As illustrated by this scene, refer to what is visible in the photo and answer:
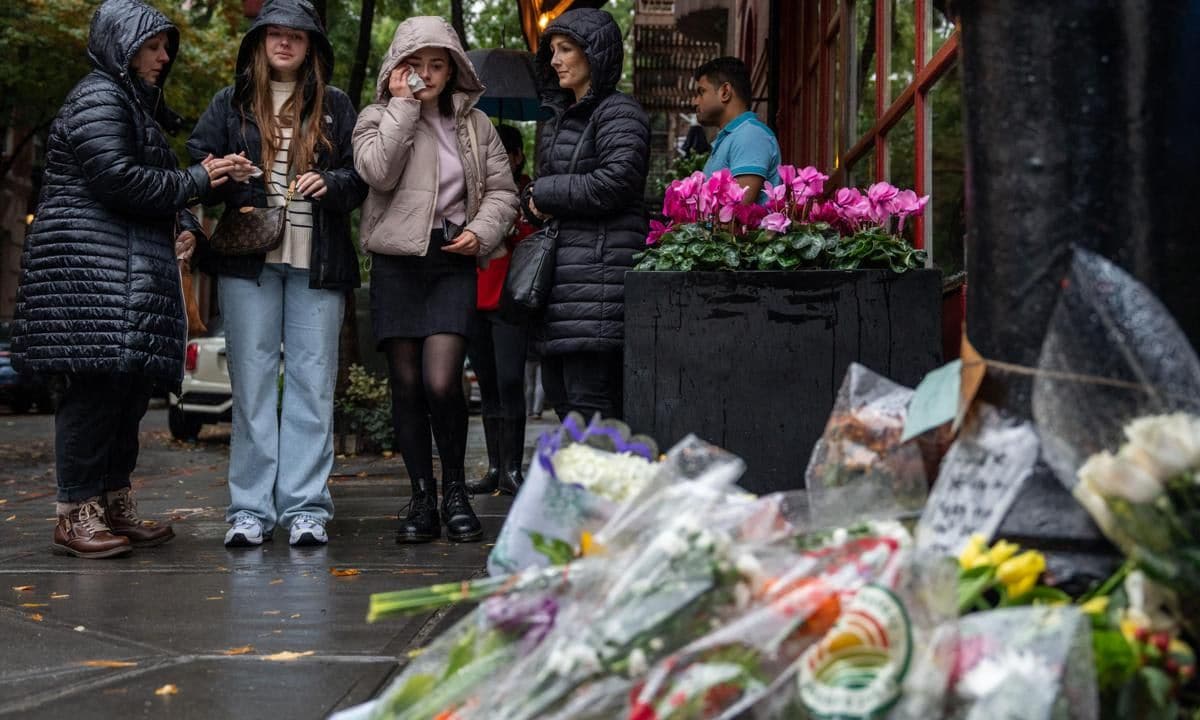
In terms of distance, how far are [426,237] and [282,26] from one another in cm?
100

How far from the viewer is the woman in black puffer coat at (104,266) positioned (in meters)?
4.73

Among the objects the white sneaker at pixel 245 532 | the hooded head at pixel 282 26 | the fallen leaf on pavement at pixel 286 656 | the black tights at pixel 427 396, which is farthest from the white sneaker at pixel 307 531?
the fallen leaf on pavement at pixel 286 656

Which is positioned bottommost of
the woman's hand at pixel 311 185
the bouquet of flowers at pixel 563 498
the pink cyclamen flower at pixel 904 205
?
the bouquet of flowers at pixel 563 498

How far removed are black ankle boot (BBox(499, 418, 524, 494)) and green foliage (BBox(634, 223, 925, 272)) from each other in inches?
120

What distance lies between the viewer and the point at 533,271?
4812 mm

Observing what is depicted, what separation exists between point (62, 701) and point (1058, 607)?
2046 millimetres

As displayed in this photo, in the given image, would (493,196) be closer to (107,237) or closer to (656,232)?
(656,232)

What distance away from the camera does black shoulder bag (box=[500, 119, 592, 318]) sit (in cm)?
480

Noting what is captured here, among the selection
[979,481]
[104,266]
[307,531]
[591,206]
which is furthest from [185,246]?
[979,481]

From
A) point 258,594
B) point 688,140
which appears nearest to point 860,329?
point 258,594

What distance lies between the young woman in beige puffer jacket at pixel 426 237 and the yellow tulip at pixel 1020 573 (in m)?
3.25

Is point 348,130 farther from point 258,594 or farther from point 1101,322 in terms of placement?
point 1101,322

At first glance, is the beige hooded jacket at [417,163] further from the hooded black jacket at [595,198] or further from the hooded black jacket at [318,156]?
the hooded black jacket at [595,198]

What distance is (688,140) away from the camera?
43.5 ft
